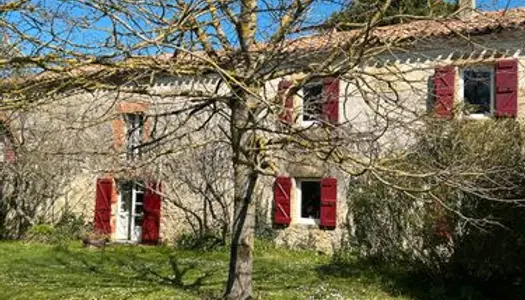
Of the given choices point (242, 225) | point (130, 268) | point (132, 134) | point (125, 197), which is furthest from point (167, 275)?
point (125, 197)

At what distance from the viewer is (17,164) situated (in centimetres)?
1816

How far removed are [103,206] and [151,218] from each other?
5.67 ft

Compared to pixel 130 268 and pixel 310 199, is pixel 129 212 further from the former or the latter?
pixel 130 268

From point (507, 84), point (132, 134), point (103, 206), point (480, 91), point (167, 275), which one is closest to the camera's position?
point (132, 134)

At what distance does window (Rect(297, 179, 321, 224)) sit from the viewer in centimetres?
1605

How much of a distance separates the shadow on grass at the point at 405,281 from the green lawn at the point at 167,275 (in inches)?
1.3

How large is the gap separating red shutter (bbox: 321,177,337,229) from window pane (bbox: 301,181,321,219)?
0.63 m

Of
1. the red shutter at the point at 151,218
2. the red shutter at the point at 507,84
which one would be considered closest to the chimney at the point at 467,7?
the red shutter at the point at 507,84

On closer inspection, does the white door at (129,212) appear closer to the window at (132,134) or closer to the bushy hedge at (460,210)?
the window at (132,134)

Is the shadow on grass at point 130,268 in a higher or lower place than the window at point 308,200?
lower

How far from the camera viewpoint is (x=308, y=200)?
53.3 ft

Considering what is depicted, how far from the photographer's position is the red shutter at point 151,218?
1819cm

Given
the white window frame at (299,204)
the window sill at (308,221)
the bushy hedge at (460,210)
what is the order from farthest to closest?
the white window frame at (299,204) → the window sill at (308,221) → the bushy hedge at (460,210)

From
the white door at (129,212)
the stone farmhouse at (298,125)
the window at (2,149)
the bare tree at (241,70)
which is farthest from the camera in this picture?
the white door at (129,212)
